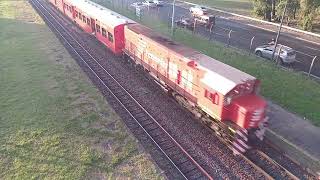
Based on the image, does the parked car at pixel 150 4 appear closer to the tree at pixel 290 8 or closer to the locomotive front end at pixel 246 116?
the tree at pixel 290 8

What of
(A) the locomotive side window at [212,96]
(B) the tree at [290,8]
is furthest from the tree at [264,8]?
(A) the locomotive side window at [212,96]

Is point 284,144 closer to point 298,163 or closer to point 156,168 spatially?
point 298,163

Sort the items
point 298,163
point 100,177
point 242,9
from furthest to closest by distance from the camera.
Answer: point 242,9
point 298,163
point 100,177

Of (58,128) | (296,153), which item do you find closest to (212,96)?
(296,153)

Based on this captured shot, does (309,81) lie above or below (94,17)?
below

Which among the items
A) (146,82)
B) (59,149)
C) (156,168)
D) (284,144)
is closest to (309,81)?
(284,144)
